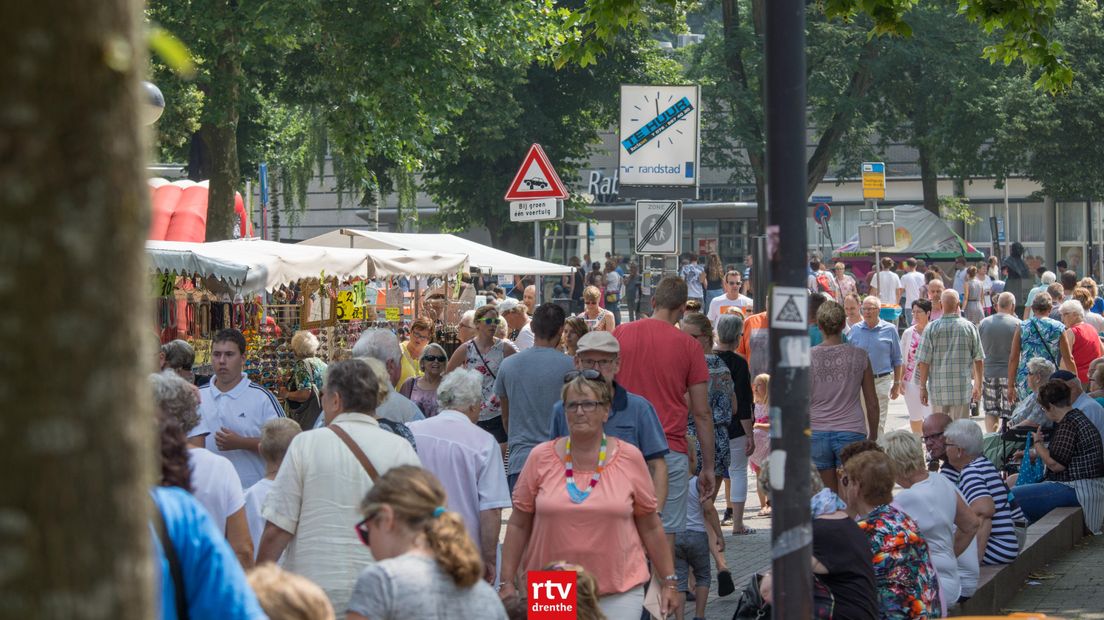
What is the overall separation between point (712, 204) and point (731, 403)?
47.3 metres

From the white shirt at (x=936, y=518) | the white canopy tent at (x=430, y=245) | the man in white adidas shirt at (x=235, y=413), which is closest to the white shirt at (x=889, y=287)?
the white canopy tent at (x=430, y=245)

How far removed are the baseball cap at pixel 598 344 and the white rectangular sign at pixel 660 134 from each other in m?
6.29

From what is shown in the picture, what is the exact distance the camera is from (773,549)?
471 cm

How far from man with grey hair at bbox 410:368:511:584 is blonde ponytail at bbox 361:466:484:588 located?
86.7 inches

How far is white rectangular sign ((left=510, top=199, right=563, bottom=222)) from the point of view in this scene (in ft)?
48.0

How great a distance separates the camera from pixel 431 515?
13.8 feet

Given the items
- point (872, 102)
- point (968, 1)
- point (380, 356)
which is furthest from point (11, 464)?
point (872, 102)

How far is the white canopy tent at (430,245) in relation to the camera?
19797 millimetres

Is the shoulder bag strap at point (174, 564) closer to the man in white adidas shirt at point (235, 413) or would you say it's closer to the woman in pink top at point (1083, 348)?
the man in white adidas shirt at point (235, 413)

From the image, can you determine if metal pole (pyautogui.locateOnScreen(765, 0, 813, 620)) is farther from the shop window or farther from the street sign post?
the shop window

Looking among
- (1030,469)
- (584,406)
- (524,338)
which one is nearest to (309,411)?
(524,338)

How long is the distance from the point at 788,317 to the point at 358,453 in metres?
1.74

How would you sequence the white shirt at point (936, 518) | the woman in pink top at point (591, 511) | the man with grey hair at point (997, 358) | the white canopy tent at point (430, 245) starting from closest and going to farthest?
1. the woman in pink top at point (591, 511)
2. the white shirt at point (936, 518)
3. the man with grey hair at point (997, 358)
4. the white canopy tent at point (430, 245)

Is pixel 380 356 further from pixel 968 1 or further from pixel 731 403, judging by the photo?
pixel 968 1
